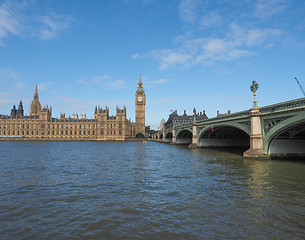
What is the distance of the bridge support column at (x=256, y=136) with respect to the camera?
27250 mm

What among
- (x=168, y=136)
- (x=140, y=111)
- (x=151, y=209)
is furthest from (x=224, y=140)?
(x=140, y=111)

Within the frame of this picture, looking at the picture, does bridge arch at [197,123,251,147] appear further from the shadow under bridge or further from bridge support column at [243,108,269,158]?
bridge support column at [243,108,269,158]

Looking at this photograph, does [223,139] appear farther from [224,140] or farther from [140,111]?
[140,111]

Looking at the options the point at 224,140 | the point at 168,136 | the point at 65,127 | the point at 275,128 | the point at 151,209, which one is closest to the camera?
the point at 151,209

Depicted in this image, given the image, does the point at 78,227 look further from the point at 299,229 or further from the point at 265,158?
the point at 265,158

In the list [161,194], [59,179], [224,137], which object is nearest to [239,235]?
[161,194]

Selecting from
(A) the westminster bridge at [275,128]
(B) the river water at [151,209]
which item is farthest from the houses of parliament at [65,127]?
(B) the river water at [151,209]

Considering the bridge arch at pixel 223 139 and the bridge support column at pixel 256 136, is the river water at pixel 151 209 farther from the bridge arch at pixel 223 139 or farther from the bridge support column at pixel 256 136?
the bridge arch at pixel 223 139

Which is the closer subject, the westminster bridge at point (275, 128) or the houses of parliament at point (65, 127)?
the westminster bridge at point (275, 128)

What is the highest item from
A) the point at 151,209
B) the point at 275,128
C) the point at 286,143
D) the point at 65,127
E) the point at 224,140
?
the point at 65,127

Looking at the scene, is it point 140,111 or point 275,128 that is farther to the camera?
point 140,111

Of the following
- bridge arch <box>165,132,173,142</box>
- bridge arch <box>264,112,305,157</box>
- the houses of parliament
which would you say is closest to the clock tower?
the houses of parliament

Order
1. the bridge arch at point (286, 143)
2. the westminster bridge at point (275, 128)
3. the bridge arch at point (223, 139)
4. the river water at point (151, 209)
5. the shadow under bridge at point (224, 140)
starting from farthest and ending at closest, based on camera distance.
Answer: the shadow under bridge at point (224, 140) → the bridge arch at point (223, 139) → the bridge arch at point (286, 143) → the westminster bridge at point (275, 128) → the river water at point (151, 209)

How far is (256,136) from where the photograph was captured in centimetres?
2742
